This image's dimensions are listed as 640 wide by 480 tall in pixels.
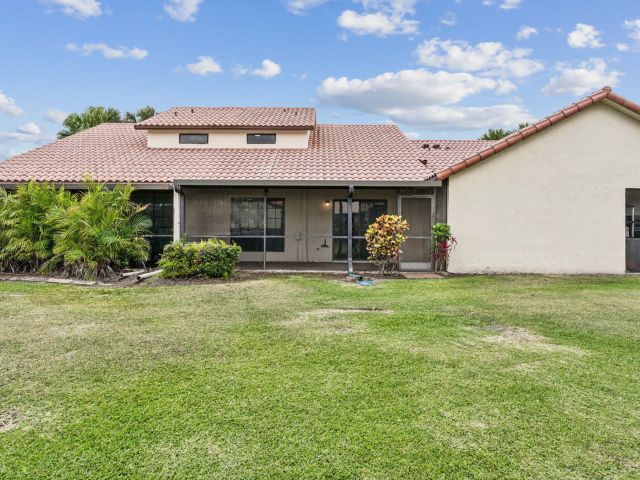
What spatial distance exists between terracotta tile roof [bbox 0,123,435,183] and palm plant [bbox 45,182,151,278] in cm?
168

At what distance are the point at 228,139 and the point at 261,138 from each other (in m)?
1.21

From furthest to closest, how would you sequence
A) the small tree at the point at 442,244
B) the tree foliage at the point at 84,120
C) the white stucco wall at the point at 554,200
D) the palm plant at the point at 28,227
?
the tree foliage at the point at 84,120 → the white stucco wall at the point at 554,200 → the small tree at the point at 442,244 → the palm plant at the point at 28,227

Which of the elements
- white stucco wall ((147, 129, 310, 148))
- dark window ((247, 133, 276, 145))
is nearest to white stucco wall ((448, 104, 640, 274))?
white stucco wall ((147, 129, 310, 148))

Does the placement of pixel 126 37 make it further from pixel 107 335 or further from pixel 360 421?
pixel 360 421

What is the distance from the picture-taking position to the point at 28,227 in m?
11.0

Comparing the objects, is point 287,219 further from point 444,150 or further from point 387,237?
point 444,150

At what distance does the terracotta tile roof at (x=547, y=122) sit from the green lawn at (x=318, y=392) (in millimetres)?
5441

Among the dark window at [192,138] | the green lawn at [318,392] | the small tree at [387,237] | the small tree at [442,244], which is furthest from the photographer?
the dark window at [192,138]

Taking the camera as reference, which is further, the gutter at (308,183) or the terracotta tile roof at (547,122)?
the gutter at (308,183)

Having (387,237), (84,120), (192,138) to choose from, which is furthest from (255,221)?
(84,120)

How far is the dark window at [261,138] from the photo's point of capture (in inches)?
628

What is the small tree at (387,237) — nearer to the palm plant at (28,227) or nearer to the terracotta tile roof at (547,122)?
the terracotta tile roof at (547,122)

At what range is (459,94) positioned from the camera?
2714 cm

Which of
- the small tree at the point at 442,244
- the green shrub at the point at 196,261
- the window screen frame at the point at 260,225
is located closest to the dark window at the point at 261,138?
the window screen frame at the point at 260,225
